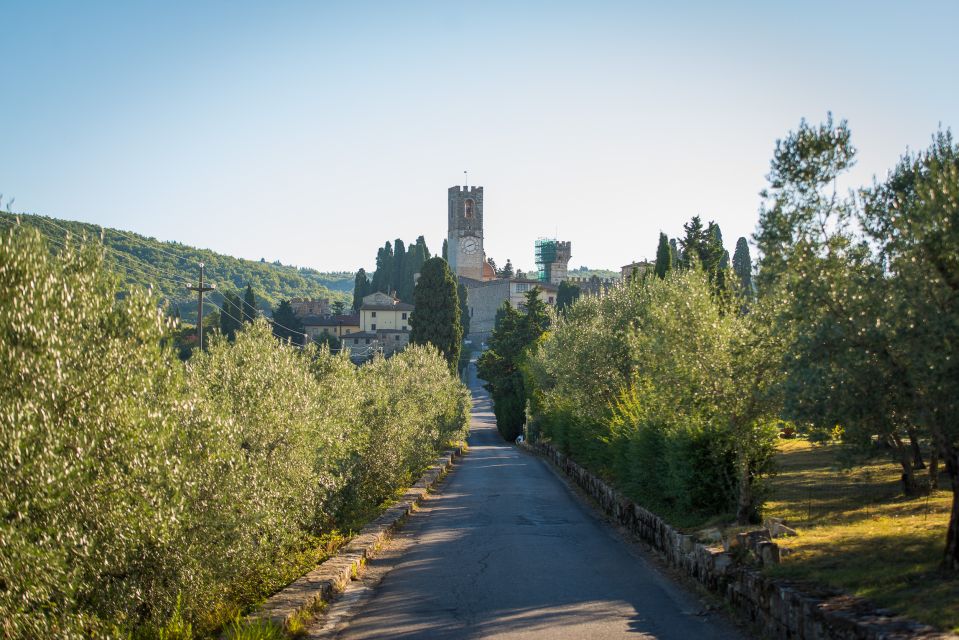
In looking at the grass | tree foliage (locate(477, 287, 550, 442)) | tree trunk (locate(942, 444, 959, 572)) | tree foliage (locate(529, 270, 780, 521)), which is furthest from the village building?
tree trunk (locate(942, 444, 959, 572))

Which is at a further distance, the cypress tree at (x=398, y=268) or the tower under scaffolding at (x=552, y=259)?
the tower under scaffolding at (x=552, y=259)

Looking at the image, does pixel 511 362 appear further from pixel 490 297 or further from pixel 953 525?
pixel 490 297

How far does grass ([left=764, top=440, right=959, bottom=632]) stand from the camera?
8.79 meters

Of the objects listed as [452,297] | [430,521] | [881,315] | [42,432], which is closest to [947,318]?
[881,315]

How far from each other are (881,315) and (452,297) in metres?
64.7

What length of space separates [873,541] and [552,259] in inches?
6703

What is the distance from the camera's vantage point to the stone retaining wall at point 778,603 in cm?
789

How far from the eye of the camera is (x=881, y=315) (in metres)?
9.23

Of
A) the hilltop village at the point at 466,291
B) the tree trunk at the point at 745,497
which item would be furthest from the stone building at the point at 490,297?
the tree trunk at the point at 745,497

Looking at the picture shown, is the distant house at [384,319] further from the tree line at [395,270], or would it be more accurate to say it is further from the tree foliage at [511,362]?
the tree foliage at [511,362]

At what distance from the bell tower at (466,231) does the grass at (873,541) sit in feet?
468

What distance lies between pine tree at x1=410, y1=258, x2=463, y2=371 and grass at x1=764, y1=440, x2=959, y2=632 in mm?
53696

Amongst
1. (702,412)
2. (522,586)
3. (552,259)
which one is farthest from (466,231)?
(522,586)

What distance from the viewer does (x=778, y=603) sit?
9.71 metres
